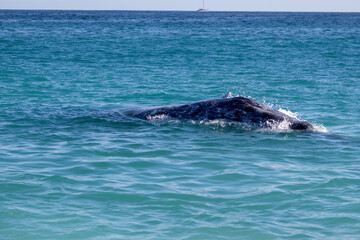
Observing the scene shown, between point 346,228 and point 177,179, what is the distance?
133 inches

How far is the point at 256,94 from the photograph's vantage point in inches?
918

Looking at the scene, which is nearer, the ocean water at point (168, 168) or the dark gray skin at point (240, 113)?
the ocean water at point (168, 168)

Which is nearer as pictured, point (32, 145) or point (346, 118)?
point (32, 145)

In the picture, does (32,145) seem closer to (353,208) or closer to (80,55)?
(353,208)

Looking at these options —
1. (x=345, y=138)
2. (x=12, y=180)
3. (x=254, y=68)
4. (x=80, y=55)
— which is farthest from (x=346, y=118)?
(x=80, y=55)

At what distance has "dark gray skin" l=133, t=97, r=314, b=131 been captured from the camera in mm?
14328

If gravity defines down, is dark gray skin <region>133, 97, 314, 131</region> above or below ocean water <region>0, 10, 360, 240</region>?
above

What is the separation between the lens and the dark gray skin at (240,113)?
564 inches

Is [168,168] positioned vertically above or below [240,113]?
below

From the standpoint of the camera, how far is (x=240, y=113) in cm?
1446

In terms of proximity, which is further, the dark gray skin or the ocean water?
the dark gray skin

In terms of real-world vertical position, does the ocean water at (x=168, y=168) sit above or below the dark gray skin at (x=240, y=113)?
below

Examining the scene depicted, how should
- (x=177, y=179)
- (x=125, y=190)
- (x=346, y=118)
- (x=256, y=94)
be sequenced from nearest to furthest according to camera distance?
1. (x=125, y=190)
2. (x=177, y=179)
3. (x=346, y=118)
4. (x=256, y=94)

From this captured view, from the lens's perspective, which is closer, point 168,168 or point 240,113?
point 168,168
